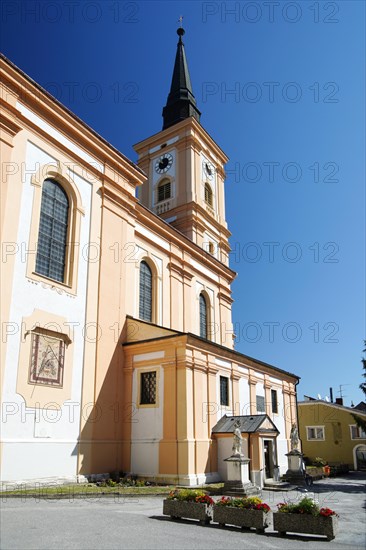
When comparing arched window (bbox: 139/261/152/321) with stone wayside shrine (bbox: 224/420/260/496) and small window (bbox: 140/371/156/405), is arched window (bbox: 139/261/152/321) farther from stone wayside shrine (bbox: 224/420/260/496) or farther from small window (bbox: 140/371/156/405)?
stone wayside shrine (bbox: 224/420/260/496)

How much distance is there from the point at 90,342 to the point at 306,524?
1074 cm

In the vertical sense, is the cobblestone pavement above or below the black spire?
below

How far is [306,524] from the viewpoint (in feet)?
29.6

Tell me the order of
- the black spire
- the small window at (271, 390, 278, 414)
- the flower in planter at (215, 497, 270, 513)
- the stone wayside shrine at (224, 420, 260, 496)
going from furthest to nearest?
the black spire
the small window at (271, 390, 278, 414)
the stone wayside shrine at (224, 420, 260, 496)
the flower in planter at (215, 497, 270, 513)

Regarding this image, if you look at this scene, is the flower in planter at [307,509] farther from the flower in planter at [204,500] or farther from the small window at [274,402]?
the small window at [274,402]

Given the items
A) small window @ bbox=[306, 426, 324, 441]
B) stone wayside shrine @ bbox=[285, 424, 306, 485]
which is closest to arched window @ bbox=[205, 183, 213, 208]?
stone wayside shrine @ bbox=[285, 424, 306, 485]

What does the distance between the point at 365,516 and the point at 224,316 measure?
19.9 meters

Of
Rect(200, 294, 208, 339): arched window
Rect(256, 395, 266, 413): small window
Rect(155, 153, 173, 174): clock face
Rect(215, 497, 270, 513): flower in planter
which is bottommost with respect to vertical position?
Rect(215, 497, 270, 513): flower in planter

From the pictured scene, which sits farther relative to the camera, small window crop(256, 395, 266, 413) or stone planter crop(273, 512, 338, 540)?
small window crop(256, 395, 266, 413)

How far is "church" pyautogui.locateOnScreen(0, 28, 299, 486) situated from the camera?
14.9 m

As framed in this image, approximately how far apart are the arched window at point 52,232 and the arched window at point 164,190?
51.8ft

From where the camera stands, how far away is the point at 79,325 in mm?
17328

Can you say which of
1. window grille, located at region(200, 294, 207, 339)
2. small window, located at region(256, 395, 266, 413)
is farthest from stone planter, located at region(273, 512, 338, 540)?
window grille, located at region(200, 294, 207, 339)

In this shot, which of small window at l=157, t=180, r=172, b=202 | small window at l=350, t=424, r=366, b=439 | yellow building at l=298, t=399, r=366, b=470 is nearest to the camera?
small window at l=157, t=180, r=172, b=202
